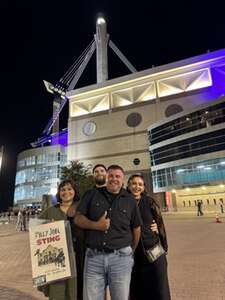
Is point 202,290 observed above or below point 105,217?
below

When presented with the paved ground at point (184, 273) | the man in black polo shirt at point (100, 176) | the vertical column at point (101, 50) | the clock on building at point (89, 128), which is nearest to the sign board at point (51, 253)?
the man in black polo shirt at point (100, 176)

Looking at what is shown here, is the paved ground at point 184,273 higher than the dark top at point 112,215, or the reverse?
the dark top at point 112,215

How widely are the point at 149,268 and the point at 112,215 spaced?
962 mm

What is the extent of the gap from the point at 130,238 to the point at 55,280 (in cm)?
94

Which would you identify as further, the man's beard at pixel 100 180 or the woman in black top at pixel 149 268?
the man's beard at pixel 100 180

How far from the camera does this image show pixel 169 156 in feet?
150

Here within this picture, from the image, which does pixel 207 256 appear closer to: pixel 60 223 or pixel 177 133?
pixel 60 223

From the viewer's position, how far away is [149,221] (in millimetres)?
3135

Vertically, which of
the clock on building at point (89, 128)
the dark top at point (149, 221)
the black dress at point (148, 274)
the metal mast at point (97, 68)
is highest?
the metal mast at point (97, 68)

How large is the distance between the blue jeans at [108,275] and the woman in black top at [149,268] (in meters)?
0.56

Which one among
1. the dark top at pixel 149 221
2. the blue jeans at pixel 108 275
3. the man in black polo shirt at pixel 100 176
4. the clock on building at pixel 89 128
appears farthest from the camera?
the clock on building at pixel 89 128

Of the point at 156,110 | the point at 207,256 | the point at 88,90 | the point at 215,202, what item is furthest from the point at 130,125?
the point at 207,256

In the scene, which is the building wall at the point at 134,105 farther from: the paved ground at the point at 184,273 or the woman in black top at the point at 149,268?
the woman in black top at the point at 149,268

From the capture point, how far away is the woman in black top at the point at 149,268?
2941 mm
